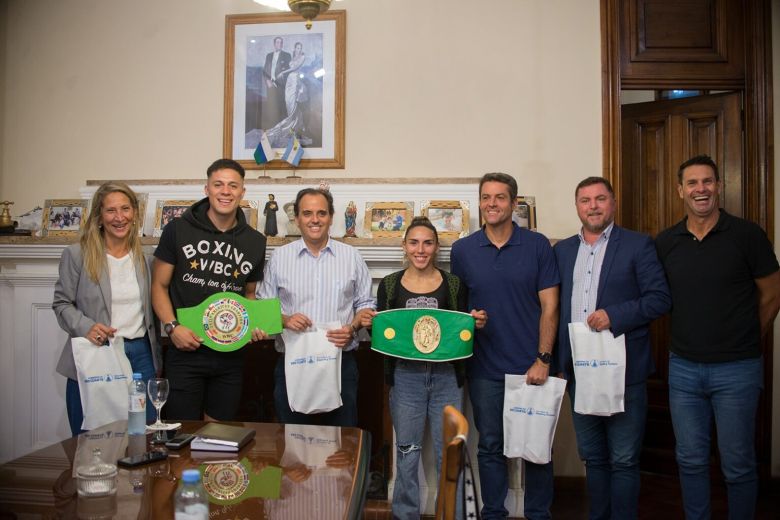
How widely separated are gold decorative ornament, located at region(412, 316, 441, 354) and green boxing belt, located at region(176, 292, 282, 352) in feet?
1.88

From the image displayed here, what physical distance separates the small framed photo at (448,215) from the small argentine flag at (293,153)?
87cm

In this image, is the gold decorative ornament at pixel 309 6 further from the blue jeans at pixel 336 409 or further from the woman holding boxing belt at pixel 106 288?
the blue jeans at pixel 336 409

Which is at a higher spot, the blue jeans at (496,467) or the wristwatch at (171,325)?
the wristwatch at (171,325)

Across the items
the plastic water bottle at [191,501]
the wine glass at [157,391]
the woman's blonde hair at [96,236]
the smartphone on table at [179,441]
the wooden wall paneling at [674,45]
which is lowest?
the smartphone on table at [179,441]

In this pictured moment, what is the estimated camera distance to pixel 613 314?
263cm

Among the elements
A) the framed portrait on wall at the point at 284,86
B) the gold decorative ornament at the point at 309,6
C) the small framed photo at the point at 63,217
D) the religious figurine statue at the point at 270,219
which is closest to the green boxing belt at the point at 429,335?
the religious figurine statue at the point at 270,219

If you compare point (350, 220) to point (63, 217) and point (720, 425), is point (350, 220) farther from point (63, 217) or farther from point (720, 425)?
point (720, 425)

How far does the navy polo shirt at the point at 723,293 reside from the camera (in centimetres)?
254

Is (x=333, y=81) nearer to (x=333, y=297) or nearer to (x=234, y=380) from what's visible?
(x=333, y=297)

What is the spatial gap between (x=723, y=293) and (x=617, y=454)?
0.80 m

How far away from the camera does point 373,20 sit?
397cm

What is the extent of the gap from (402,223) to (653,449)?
228 centimetres

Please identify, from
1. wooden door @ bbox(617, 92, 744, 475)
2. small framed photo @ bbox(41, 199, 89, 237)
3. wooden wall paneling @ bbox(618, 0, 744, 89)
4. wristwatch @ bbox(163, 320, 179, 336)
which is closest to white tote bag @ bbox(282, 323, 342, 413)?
wristwatch @ bbox(163, 320, 179, 336)

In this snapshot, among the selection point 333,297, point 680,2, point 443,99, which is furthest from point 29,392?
point 680,2
